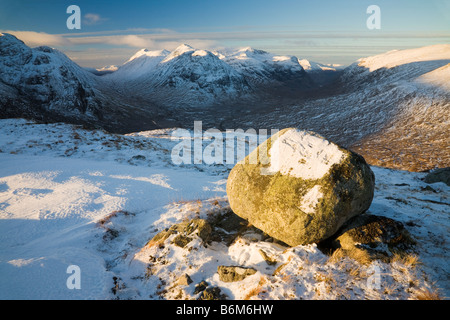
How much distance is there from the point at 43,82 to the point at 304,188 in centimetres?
11115

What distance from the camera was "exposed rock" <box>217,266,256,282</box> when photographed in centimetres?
577

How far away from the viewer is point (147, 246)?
7.54m

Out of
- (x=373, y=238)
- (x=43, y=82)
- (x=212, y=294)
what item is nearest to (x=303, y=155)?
(x=373, y=238)

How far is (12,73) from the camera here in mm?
80000

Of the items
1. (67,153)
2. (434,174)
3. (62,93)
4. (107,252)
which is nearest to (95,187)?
(107,252)

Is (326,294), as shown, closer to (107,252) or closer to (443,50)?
(107,252)

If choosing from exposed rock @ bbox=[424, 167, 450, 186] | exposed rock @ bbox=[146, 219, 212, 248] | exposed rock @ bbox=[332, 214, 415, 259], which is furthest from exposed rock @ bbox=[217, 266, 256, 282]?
exposed rock @ bbox=[424, 167, 450, 186]

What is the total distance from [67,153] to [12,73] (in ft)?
319

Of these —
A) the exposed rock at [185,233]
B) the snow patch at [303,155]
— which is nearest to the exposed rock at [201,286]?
the exposed rock at [185,233]

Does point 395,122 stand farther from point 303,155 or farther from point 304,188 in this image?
point 304,188

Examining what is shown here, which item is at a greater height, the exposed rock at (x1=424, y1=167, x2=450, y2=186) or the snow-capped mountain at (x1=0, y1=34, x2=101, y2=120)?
the snow-capped mountain at (x1=0, y1=34, x2=101, y2=120)

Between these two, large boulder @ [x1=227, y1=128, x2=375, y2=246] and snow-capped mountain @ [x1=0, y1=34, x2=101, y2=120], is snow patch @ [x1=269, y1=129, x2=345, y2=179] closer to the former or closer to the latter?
large boulder @ [x1=227, y1=128, x2=375, y2=246]

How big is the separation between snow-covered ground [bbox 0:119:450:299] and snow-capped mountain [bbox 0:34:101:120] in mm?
79303

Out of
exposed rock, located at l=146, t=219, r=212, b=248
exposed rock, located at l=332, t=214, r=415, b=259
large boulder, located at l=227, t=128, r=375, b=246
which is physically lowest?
exposed rock, located at l=146, t=219, r=212, b=248
